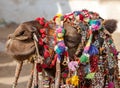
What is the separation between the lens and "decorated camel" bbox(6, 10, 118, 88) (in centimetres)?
228

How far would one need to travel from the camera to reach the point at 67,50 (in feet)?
7.71

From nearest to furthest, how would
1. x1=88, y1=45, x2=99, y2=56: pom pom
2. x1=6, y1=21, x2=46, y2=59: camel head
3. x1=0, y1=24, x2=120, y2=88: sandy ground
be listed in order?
x1=6, y1=21, x2=46, y2=59: camel head < x1=88, y1=45, x2=99, y2=56: pom pom < x1=0, y1=24, x2=120, y2=88: sandy ground

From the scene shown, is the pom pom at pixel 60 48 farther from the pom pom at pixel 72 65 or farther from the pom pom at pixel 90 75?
the pom pom at pixel 90 75

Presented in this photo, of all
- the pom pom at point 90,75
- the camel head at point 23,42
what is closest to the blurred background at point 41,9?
the pom pom at point 90,75

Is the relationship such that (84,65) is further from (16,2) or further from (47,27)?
(16,2)

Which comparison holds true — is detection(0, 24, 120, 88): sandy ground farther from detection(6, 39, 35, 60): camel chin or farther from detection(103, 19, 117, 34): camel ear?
detection(6, 39, 35, 60): camel chin

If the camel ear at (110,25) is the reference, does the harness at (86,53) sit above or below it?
below

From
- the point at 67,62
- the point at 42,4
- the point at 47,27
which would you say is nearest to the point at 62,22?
the point at 47,27

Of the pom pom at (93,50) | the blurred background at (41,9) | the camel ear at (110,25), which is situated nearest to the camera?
the pom pom at (93,50)

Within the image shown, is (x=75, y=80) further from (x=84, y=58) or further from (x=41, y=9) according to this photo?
(x=41, y=9)

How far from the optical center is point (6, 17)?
7766 mm

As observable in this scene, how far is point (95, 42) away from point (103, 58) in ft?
0.43

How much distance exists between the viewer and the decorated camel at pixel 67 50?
228 centimetres

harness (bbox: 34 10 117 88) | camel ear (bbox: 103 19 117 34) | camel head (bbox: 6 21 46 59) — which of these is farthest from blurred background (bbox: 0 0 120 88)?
camel head (bbox: 6 21 46 59)
